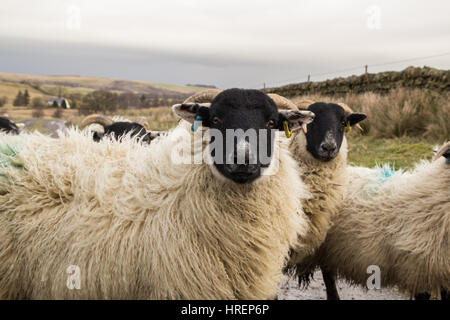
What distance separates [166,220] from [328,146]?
2236mm

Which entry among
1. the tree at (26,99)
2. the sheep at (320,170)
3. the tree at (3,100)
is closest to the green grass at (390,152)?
the sheep at (320,170)

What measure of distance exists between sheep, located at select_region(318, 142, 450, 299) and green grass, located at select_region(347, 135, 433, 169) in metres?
3.36

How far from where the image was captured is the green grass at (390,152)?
26.5 ft

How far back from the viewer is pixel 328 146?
4035mm

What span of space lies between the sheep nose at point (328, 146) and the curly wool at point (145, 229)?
4.19 feet

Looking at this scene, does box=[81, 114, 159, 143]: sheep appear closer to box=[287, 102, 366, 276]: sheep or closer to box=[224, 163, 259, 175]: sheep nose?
box=[287, 102, 366, 276]: sheep

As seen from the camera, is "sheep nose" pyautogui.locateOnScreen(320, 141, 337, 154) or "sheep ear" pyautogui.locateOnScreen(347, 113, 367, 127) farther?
"sheep ear" pyautogui.locateOnScreen(347, 113, 367, 127)

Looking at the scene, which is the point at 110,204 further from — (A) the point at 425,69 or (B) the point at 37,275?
(A) the point at 425,69

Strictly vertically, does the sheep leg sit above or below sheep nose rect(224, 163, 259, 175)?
below

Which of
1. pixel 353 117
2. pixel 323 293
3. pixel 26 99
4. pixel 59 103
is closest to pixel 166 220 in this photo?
pixel 353 117

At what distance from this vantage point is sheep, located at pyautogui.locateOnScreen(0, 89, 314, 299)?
246 centimetres

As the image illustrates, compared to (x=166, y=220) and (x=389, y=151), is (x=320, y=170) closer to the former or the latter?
(x=166, y=220)

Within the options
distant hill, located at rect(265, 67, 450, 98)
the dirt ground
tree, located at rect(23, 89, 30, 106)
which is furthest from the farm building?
the dirt ground

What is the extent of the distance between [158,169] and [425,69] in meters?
12.9
